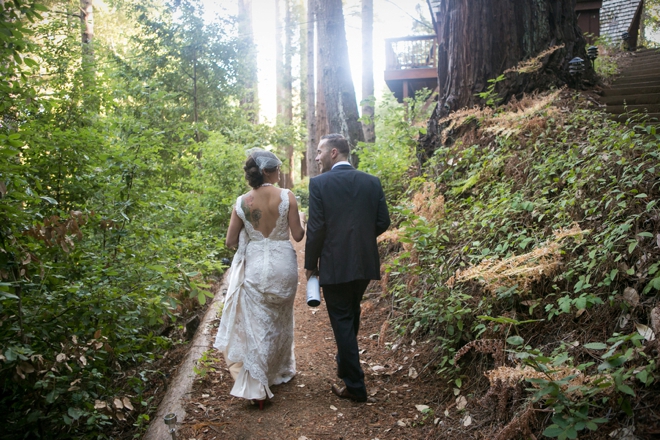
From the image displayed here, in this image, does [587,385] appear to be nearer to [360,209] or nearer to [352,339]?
[352,339]

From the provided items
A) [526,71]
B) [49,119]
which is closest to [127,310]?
[49,119]

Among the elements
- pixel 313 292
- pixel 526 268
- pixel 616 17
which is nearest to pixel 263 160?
pixel 313 292

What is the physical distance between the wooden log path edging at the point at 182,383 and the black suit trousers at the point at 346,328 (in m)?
1.41

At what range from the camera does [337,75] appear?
12281 millimetres

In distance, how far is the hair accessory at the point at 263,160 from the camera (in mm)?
4141

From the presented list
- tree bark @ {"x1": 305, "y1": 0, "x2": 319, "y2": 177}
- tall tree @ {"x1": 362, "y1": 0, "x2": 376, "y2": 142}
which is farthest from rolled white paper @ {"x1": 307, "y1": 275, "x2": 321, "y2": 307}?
tall tree @ {"x1": 362, "y1": 0, "x2": 376, "y2": 142}

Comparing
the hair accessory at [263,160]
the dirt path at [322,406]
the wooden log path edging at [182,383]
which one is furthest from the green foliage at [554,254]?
the wooden log path edging at [182,383]

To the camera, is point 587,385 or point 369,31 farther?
point 369,31

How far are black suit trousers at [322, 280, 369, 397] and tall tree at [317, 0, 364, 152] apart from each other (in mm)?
8340

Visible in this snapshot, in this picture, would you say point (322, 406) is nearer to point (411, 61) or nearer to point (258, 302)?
point (258, 302)

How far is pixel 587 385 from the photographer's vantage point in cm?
249

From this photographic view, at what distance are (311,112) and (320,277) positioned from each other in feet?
57.7

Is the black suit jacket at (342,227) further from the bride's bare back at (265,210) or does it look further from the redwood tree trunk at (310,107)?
the redwood tree trunk at (310,107)

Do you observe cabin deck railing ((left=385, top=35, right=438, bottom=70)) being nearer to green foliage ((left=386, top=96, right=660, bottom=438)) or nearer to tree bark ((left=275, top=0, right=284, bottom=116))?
tree bark ((left=275, top=0, right=284, bottom=116))
